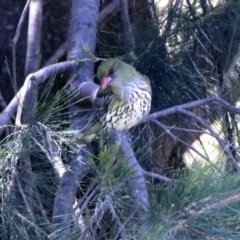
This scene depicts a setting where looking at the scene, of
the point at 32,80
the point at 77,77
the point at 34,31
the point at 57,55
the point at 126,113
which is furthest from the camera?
the point at 57,55

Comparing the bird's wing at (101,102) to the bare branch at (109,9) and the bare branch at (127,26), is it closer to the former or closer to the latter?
the bare branch at (127,26)

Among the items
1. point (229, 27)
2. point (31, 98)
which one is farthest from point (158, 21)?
point (31, 98)

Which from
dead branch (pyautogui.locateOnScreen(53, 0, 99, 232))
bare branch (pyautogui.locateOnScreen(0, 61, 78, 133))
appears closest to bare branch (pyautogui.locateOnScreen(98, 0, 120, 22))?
dead branch (pyautogui.locateOnScreen(53, 0, 99, 232))

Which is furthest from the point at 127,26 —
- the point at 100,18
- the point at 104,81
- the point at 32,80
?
the point at 32,80

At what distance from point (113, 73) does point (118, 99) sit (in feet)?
0.27

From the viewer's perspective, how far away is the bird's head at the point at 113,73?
237cm

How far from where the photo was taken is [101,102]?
2357 millimetres

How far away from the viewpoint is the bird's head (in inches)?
93.1

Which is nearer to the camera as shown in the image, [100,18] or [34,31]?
[34,31]

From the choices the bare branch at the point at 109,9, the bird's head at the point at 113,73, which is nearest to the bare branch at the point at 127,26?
the bare branch at the point at 109,9

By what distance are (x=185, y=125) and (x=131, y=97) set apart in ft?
1.58

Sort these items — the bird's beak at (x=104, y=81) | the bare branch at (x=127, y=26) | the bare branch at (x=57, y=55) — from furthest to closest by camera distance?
1. the bare branch at (x=57, y=55)
2. the bare branch at (x=127, y=26)
3. the bird's beak at (x=104, y=81)

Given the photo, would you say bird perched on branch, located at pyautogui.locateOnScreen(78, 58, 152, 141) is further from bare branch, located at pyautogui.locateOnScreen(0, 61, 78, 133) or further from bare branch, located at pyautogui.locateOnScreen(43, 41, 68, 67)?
bare branch, located at pyautogui.locateOnScreen(43, 41, 68, 67)

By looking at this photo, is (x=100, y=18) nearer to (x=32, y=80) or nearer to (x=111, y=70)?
(x=111, y=70)
